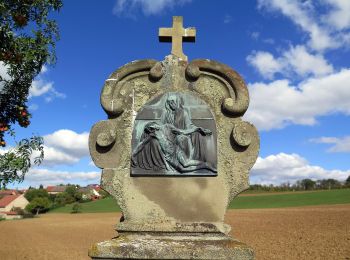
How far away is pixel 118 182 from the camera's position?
501cm

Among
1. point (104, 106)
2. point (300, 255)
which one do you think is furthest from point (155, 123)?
point (300, 255)

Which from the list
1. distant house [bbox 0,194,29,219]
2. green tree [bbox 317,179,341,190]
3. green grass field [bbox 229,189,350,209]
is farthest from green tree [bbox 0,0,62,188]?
distant house [bbox 0,194,29,219]

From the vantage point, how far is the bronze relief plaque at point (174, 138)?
4.97 meters

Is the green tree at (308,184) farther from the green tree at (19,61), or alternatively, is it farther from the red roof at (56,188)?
the red roof at (56,188)

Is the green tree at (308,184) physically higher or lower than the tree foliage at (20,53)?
higher

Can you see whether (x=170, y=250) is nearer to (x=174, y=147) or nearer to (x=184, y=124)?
(x=174, y=147)

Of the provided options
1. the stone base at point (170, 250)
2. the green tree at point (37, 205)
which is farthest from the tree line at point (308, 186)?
the stone base at point (170, 250)

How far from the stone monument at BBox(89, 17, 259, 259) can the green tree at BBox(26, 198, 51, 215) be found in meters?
89.2

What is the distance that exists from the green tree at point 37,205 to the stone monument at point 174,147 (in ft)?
293

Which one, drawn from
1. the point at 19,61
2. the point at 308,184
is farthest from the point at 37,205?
the point at 19,61

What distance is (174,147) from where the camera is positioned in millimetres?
5035

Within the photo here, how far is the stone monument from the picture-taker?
488 centimetres

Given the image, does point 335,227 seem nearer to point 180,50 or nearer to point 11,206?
point 180,50

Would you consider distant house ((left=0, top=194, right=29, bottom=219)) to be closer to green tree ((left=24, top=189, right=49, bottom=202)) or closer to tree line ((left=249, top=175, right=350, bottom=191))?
green tree ((left=24, top=189, right=49, bottom=202))
